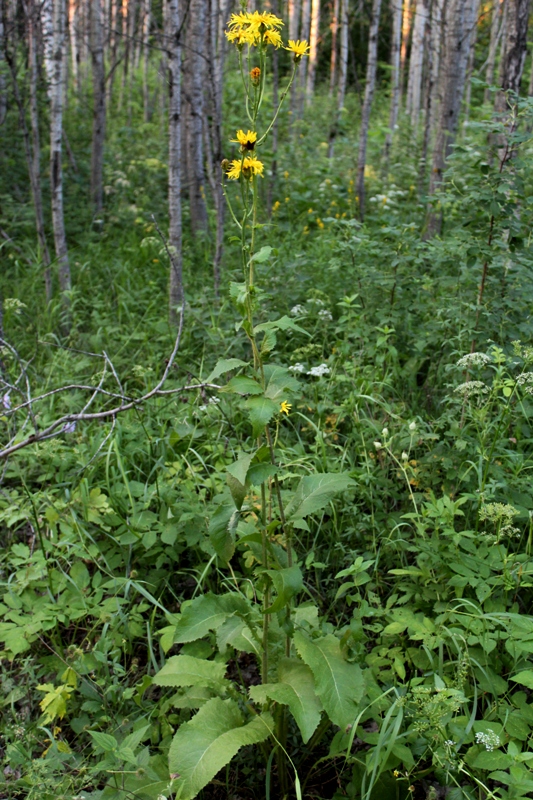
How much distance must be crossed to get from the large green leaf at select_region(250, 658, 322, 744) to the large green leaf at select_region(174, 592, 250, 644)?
21 centimetres

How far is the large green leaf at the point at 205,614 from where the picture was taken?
74.4 inches

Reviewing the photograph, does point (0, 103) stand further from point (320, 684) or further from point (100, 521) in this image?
point (320, 684)

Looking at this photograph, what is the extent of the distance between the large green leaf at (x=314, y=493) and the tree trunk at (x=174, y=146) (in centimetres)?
292

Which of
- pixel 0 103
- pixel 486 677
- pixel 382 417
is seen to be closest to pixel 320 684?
pixel 486 677

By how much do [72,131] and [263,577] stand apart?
9831mm

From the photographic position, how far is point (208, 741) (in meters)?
1.82

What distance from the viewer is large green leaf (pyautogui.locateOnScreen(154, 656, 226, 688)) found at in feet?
6.58

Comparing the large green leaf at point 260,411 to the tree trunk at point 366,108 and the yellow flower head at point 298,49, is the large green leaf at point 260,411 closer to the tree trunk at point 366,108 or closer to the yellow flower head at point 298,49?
the yellow flower head at point 298,49

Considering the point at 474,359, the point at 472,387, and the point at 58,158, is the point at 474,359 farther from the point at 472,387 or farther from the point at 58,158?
the point at 58,158

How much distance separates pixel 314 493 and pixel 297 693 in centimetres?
57

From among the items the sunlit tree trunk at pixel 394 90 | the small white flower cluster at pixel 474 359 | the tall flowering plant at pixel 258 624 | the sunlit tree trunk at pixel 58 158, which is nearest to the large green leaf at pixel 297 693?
the tall flowering plant at pixel 258 624

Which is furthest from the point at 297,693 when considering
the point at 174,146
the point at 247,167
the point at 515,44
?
the point at 515,44

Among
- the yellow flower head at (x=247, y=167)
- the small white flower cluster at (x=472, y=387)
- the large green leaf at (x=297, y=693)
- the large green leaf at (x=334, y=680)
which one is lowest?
the large green leaf at (x=297, y=693)

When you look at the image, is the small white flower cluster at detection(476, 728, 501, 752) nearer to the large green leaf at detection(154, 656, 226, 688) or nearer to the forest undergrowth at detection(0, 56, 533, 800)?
the forest undergrowth at detection(0, 56, 533, 800)
